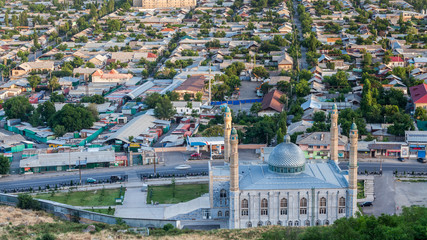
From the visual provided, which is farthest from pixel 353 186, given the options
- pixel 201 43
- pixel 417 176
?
pixel 201 43

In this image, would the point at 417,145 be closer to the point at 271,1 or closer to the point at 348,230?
the point at 348,230

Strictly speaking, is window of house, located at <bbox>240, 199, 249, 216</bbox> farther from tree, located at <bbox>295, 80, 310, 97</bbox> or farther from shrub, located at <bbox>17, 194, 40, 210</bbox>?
tree, located at <bbox>295, 80, 310, 97</bbox>

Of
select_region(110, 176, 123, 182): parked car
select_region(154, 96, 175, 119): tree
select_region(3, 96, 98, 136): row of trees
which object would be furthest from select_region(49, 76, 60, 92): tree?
select_region(110, 176, 123, 182): parked car

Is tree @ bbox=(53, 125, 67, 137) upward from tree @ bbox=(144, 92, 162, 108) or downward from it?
downward

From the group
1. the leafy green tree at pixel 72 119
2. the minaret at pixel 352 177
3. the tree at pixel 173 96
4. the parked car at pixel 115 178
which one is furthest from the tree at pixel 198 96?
the minaret at pixel 352 177

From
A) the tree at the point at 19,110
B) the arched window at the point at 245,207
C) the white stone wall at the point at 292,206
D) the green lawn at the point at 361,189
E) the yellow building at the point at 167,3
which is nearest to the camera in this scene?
the white stone wall at the point at 292,206

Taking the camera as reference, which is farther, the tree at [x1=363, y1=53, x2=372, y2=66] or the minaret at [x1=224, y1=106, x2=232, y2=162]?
the tree at [x1=363, y1=53, x2=372, y2=66]

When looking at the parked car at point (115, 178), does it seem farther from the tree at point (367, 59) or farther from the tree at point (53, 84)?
the tree at point (367, 59)
